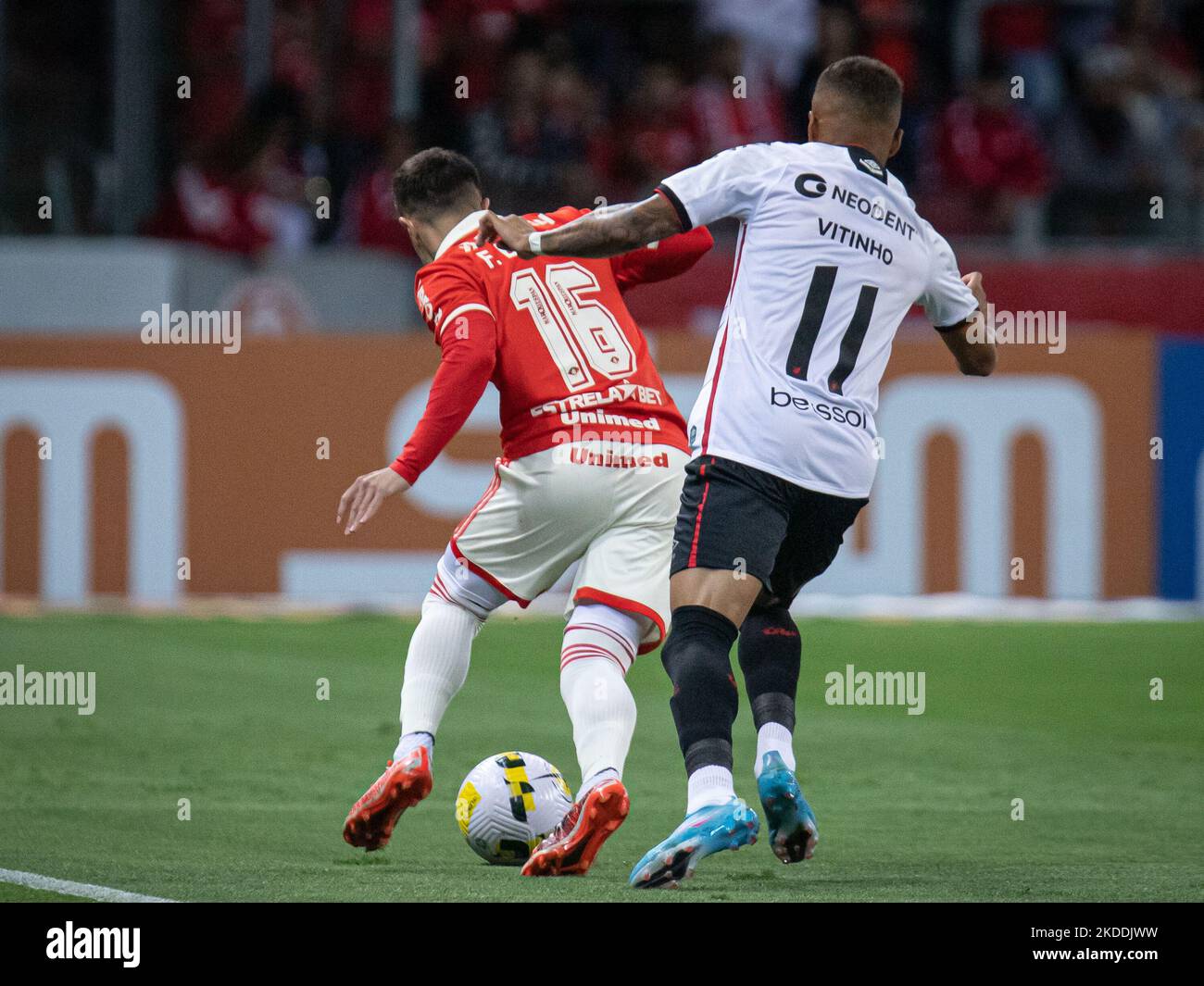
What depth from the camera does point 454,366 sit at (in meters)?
5.57

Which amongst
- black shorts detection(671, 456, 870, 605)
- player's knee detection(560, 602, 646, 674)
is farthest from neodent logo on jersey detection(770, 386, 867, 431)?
player's knee detection(560, 602, 646, 674)

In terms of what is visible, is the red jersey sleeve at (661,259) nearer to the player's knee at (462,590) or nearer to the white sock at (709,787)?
the player's knee at (462,590)

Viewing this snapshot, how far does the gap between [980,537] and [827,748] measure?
15.5 feet

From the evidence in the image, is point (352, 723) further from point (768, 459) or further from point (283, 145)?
point (283, 145)

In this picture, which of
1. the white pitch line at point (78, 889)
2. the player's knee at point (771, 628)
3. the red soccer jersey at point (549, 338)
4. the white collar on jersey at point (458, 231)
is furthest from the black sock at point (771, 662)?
the white pitch line at point (78, 889)

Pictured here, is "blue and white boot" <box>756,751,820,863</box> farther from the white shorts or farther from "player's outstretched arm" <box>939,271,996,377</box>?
"player's outstretched arm" <box>939,271,996,377</box>

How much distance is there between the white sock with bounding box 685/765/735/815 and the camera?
498 cm

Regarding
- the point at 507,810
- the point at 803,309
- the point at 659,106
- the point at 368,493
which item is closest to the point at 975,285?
the point at 803,309

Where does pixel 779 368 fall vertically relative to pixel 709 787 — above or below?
above

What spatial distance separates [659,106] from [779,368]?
1040cm

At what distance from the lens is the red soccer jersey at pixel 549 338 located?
571cm

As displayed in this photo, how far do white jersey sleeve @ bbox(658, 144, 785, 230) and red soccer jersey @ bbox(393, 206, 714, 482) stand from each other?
1.44 feet

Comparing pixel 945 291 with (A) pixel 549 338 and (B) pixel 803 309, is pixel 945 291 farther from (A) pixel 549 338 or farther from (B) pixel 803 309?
(A) pixel 549 338
